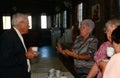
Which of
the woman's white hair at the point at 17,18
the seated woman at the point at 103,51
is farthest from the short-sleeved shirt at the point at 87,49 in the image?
the woman's white hair at the point at 17,18

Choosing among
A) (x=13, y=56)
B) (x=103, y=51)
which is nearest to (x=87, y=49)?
(x=103, y=51)

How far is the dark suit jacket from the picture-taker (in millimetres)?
3231

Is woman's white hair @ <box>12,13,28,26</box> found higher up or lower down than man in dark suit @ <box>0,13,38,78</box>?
higher up

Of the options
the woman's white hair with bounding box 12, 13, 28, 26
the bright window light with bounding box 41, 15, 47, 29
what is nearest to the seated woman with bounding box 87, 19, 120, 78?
the woman's white hair with bounding box 12, 13, 28, 26

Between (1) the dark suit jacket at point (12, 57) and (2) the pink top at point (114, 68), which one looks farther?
(1) the dark suit jacket at point (12, 57)

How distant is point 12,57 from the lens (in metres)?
3.23

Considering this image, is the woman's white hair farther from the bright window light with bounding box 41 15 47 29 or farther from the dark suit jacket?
the bright window light with bounding box 41 15 47 29

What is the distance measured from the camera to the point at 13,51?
3.25 metres

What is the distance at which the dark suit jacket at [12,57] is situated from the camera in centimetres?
323

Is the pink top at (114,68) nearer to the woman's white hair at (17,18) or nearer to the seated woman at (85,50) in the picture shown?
the seated woman at (85,50)

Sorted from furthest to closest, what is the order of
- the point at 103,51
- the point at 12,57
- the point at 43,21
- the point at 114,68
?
1. the point at 43,21
2. the point at 12,57
3. the point at 103,51
4. the point at 114,68

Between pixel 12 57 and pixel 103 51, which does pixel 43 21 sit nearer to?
pixel 12 57

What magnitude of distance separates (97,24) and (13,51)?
483 cm

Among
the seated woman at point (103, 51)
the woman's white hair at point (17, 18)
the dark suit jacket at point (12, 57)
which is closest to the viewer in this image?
the seated woman at point (103, 51)
